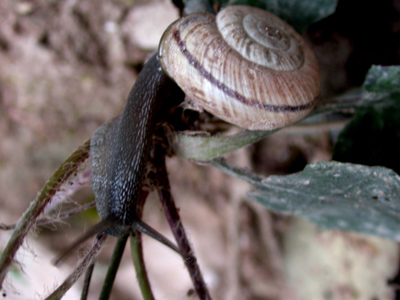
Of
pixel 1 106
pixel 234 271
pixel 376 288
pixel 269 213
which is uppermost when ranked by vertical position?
pixel 1 106

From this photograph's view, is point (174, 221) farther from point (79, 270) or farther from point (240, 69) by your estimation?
point (240, 69)

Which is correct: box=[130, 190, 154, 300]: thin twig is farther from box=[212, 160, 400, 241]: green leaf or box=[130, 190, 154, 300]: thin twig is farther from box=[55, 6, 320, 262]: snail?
box=[212, 160, 400, 241]: green leaf

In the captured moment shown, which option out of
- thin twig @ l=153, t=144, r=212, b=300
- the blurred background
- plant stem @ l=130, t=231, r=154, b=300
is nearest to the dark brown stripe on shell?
thin twig @ l=153, t=144, r=212, b=300

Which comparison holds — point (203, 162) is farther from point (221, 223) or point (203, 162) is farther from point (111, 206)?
point (221, 223)

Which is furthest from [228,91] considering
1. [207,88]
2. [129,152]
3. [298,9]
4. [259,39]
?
[298,9]

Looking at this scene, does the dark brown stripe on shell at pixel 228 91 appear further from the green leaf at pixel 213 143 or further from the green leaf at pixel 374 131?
the green leaf at pixel 374 131

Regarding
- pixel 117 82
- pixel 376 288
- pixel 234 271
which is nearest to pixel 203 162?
pixel 117 82

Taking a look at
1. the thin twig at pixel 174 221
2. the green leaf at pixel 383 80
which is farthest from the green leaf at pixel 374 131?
the thin twig at pixel 174 221

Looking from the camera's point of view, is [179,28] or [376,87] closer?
[179,28]
